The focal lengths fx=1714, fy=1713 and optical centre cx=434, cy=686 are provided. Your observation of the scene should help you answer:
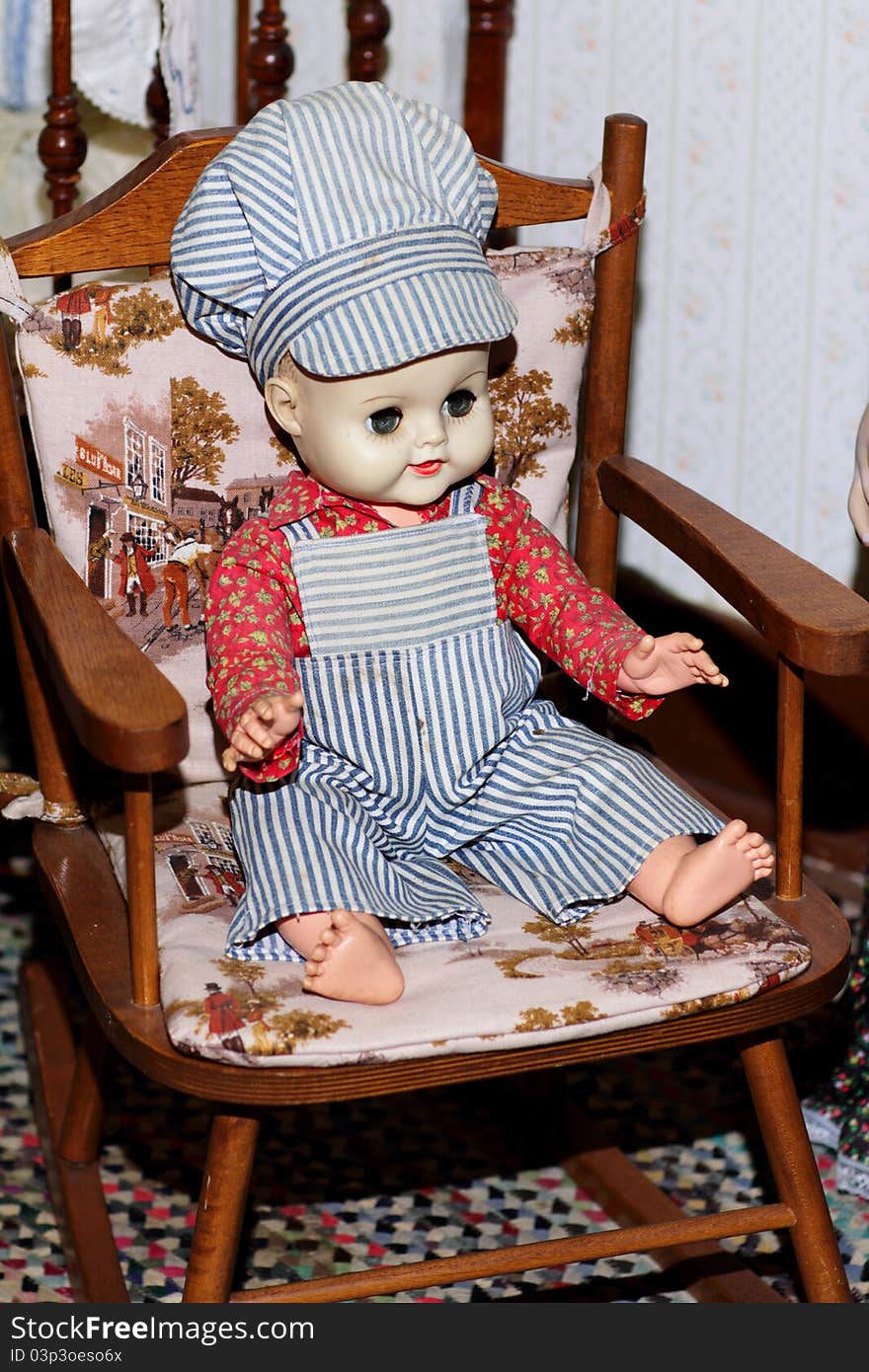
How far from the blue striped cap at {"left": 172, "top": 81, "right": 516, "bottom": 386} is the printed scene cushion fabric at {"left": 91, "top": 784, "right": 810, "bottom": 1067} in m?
0.35

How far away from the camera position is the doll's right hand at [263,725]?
97 centimetres

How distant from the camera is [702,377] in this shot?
1.80 meters

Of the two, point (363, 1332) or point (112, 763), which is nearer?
point (112, 763)

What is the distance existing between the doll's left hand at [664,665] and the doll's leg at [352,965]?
26 cm

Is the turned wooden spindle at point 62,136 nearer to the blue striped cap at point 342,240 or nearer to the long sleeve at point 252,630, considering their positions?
the blue striped cap at point 342,240

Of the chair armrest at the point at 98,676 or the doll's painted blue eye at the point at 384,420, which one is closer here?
the chair armrest at the point at 98,676

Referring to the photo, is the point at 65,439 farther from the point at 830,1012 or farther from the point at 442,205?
the point at 830,1012

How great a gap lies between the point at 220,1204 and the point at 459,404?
517 millimetres

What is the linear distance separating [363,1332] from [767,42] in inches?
47.9

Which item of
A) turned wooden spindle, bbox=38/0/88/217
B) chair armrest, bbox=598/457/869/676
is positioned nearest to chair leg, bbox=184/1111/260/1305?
chair armrest, bbox=598/457/869/676

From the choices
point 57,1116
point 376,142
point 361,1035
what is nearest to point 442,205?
point 376,142

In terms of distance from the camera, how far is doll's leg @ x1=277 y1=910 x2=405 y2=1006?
3.11 feet

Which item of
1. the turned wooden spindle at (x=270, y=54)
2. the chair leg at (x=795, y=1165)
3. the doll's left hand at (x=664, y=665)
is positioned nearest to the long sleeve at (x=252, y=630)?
the doll's left hand at (x=664, y=665)

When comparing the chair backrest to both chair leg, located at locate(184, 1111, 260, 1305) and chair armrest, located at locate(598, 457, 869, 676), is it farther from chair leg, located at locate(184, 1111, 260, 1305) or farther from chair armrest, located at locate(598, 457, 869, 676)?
chair leg, located at locate(184, 1111, 260, 1305)
